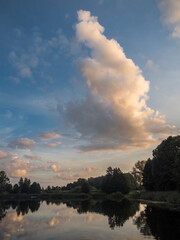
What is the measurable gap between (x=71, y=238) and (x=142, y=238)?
262 inches

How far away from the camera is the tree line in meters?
72.1

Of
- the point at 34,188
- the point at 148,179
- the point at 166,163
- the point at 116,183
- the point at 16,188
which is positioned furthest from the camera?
the point at 34,188

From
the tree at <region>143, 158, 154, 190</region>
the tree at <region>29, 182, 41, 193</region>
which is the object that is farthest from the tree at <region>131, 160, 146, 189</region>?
the tree at <region>29, 182, 41, 193</region>

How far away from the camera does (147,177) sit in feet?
321

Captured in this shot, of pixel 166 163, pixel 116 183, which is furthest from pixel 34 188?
pixel 166 163

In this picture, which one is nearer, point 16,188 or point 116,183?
point 116,183

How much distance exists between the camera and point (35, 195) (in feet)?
559

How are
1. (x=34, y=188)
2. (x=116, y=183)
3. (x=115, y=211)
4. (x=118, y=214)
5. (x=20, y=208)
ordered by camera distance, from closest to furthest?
1. (x=118, y=214)
2. (x=115, y=211)
3. (x=20, y=208)
4. (x=116, y=183)
5. (x=34, y=188)

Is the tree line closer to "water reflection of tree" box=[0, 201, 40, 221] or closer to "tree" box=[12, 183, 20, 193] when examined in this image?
"tree" box=[12, 183, 20, 193]

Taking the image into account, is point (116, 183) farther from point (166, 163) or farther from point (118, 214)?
point (118, 214)

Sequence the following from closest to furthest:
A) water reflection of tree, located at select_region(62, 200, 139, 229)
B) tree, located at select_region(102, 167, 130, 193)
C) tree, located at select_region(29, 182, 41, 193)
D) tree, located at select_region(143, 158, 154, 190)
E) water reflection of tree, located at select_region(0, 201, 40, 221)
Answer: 1. water reflection of tree, located at select_region(62, 200, 139, 229)
2. water reflection of tree, located at select_region(0, 201, 40, 221)
3. tree, located at select_region(143, 158, 154, 190)
4. tree, located at select_region(102, 167, 130, 193)
5. tree, located at select_region(29, 182, 41, 193)

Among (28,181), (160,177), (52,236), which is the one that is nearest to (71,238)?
(52,236)

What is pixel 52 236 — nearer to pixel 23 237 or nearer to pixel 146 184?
pixel 23 237

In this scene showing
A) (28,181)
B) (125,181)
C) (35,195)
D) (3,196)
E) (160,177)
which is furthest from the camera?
(28,181)
